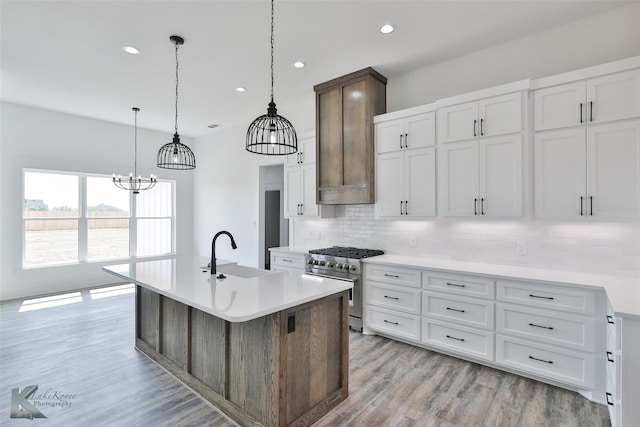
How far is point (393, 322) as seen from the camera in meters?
3.51

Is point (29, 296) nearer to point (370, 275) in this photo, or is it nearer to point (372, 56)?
point (370, 275)

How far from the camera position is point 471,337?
2.98 m

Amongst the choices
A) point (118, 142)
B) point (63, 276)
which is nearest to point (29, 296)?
point (63, 276)

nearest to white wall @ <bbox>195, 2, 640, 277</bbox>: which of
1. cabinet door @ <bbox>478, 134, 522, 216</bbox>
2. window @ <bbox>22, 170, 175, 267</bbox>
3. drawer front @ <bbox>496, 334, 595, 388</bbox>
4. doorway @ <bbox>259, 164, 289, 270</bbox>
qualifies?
cabinet door @ <bbox>478, 134, 522, 216</bbox>

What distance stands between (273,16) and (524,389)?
3921 millimetres

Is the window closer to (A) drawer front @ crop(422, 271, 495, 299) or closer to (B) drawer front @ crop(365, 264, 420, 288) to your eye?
(B) drawer front @ crop(365, 264, 420, 288)

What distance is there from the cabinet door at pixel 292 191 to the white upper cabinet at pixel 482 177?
7.29 feet

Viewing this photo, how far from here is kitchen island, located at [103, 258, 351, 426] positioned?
1964 millimetres

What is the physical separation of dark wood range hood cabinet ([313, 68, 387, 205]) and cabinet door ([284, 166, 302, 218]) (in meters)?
0.53

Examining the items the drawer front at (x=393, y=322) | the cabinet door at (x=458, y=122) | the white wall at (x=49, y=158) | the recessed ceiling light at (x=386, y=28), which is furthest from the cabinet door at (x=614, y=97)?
the white wall at (x=49, y=158)

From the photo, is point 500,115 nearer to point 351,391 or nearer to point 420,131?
point 420,131

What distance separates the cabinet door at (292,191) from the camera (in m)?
4.88

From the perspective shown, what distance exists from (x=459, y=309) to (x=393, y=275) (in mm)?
742

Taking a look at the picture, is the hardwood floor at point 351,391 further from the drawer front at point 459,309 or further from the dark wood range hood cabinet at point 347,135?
the dark wood range hood cabinet at point 347,135
